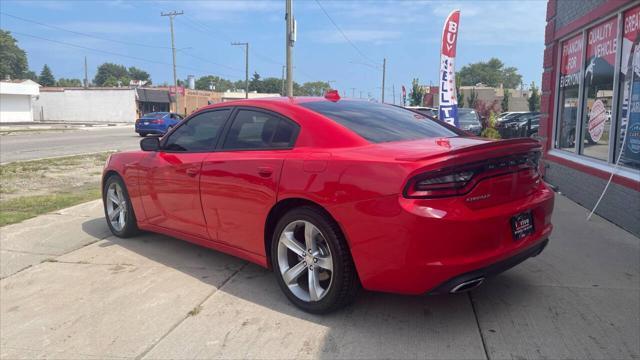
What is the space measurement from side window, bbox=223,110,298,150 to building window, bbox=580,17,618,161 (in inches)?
196

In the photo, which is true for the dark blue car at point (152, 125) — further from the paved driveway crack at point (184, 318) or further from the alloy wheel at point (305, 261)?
the alloy wheel at point (305, 261)

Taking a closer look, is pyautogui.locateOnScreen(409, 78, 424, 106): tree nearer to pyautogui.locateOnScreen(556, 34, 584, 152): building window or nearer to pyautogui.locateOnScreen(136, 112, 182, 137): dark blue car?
pyautogui.locateOnScreen(136, 112, 182, 137): dark blue car

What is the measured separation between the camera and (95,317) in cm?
375

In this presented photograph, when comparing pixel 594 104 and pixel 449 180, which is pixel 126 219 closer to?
pixel 449 180

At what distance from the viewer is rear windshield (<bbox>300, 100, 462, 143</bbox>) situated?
12.5 ft

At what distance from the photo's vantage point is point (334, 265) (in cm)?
340

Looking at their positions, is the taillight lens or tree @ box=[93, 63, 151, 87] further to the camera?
tree @ box=[93, 63, 151, 87]

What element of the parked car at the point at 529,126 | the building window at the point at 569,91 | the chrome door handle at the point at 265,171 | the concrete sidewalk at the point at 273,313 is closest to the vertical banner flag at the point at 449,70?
the building window at the point at 569,91

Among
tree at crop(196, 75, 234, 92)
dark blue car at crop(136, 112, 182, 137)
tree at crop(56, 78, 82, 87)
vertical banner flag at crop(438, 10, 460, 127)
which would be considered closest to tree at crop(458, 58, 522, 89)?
tree at crop(196, 75, 234, 92)

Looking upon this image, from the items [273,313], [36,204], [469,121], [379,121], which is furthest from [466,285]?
[469,121]

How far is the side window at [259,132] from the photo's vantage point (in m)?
3.89

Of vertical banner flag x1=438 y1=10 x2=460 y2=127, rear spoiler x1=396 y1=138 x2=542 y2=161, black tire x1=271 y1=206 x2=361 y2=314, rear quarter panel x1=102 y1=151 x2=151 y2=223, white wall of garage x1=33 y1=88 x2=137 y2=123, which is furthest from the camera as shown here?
white wall of garage x1=33 y1=88 x2=137 y2=123

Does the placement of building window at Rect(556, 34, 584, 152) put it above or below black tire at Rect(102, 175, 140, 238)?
above

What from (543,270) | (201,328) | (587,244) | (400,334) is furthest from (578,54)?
(201,328)
